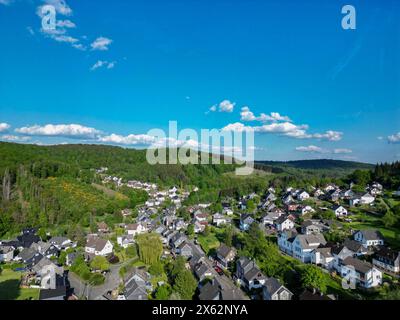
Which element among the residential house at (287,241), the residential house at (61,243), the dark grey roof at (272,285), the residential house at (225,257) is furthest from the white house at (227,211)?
the dark grey roof at (272,285)

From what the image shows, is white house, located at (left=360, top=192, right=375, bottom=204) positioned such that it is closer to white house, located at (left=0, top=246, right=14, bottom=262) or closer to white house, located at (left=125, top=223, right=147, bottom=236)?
white house, located at (left=125, top=223, right=147, bottom=236)

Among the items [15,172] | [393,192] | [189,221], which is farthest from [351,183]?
[15,172]

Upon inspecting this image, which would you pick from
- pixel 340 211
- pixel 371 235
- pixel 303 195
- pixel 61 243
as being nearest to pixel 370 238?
pixel 371 235

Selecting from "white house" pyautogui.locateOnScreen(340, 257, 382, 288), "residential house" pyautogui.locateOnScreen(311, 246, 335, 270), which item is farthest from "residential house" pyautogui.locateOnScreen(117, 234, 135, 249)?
"white house" pyautogui.locateOnScreen(340, 257, 382, 288)

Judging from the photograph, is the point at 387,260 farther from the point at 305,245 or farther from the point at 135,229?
the point at 135,229

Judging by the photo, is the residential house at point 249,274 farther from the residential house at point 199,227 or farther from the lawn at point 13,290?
the residential house at point 199,227
